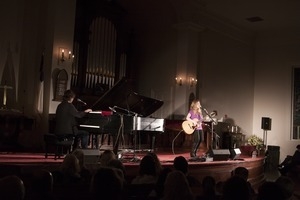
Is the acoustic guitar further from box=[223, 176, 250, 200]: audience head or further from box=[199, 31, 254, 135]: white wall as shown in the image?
box=[223, 176, 250, 200]: audience head

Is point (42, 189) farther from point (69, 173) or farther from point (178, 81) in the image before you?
point (178, 81)

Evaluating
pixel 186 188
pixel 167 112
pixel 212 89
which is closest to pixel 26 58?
pixel 167 112

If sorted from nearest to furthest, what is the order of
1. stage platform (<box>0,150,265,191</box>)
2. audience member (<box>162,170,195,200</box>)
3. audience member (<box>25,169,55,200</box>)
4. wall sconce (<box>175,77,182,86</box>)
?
audience member (<box>25,169,55,200</box>)
audience member (<box>162,170,195,200</box>)
stage platform (<box>0,150,265,191</box>)
wall sconce (<box>175,77,182,86</box>)

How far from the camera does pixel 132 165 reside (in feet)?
22.4

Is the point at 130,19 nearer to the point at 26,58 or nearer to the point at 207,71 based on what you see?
the point at 207,71

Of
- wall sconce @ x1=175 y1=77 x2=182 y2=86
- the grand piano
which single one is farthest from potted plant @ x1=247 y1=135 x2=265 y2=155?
the grand piano

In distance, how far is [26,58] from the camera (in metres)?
10.1

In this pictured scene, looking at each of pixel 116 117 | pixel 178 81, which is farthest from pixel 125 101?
pixel 178 81

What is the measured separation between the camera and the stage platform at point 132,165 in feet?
19.3

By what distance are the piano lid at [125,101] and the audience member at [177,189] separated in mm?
3973

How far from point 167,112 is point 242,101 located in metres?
3.76

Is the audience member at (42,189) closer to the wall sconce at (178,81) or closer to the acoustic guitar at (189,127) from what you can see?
the acoustic guitar at (189,127)

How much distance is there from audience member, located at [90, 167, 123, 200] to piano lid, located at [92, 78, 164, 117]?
163 inches

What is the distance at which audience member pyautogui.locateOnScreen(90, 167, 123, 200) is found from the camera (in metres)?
2.96
